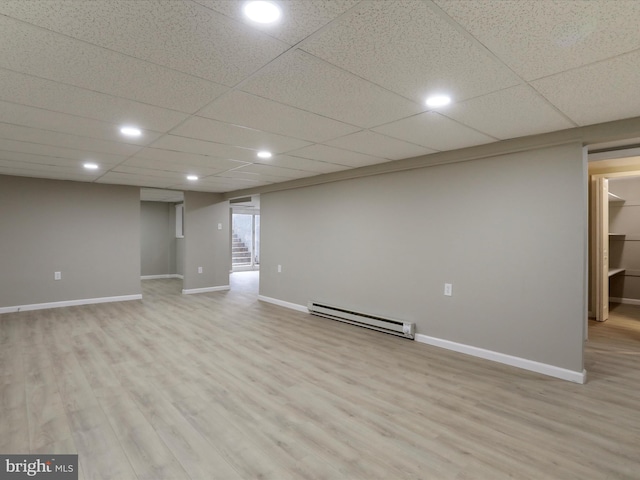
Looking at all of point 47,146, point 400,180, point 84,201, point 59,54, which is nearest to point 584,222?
point 400,180

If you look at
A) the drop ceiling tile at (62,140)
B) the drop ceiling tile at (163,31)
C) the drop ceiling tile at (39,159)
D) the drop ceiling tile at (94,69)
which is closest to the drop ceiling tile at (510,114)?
the drop ceiling tile at (163,31)

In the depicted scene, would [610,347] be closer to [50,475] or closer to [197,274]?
[50,475]

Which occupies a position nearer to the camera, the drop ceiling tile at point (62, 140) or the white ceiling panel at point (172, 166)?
the drop ceiling tile at point (62, 140)

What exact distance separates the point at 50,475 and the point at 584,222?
4299mm

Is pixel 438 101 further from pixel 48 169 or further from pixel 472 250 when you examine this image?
pixel 48 169

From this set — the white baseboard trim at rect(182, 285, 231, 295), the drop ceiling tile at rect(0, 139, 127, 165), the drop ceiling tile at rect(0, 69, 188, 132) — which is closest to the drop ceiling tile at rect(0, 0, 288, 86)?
the drop ceiling tile at rect(0, 69, 188, 132)

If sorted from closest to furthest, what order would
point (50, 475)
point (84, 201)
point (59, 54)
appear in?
point (59, 54) → point (50, 475) → point (84, 201)

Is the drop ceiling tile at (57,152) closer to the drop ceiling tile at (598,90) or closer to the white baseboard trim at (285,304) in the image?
the white baseboard trim at (285,304)

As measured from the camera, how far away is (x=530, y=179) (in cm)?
329

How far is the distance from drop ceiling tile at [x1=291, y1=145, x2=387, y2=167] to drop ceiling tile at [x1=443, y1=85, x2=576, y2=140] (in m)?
1.39

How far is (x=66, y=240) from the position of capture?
243 inches

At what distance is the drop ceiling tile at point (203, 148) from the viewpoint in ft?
11.0

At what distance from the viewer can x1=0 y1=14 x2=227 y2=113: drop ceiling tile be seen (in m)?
1.60

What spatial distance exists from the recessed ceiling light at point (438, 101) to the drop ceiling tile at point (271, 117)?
2.40 feet
